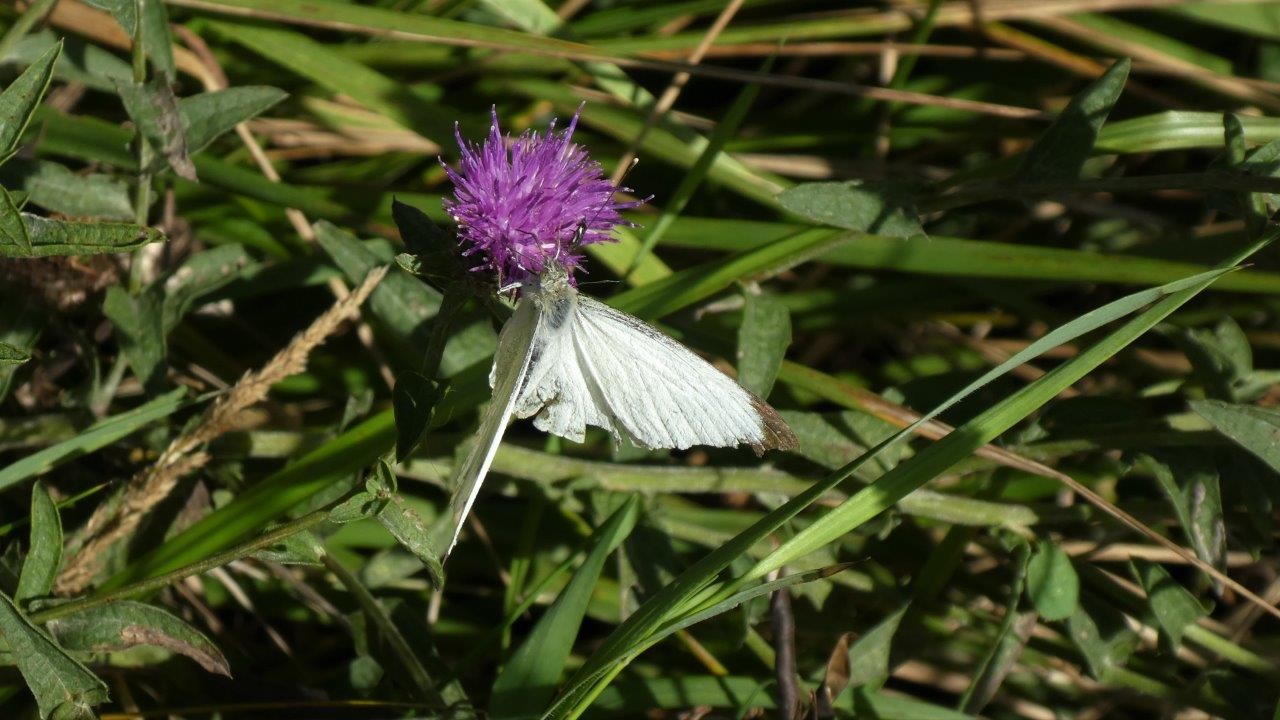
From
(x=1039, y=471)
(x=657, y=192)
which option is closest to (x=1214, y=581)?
(x=1039, y=471)

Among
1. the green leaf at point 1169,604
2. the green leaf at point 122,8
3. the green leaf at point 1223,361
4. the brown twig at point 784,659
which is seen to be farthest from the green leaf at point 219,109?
the green leaf at point 1169,604

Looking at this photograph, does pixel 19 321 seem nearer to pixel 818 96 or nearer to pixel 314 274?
pixel 314 274

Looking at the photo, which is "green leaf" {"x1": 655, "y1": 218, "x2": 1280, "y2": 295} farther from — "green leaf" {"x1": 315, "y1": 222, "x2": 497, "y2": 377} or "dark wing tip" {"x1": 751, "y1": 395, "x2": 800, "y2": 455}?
"dark wing tip" {"x1": 751, "y1": 395, "x2": 800, "y2": 455}

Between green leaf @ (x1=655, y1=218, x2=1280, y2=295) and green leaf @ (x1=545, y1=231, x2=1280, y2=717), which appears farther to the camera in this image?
green leaf @ (x1=655, y1=218, x2=1280, y2=295)

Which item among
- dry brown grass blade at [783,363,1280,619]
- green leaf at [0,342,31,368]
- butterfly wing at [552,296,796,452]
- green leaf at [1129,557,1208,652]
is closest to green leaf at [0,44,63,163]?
green leaf at [0,342,31,368]

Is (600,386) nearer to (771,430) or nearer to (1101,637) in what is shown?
(771,430)

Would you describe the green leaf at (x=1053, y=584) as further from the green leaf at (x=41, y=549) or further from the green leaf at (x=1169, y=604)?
the green leaf at (x=41, y=549)

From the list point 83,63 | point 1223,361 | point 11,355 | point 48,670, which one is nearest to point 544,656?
point 48,670
